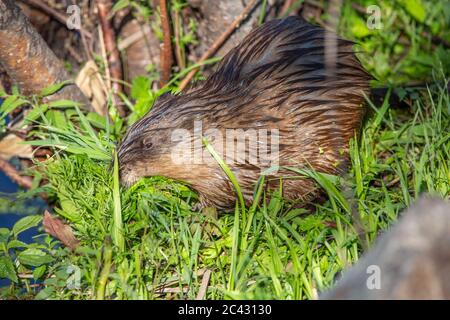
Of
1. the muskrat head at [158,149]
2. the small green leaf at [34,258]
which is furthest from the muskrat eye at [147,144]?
the small green leaf at [34,258]

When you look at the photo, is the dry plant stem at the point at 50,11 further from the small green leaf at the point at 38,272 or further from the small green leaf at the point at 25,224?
the small green leaf at the point at 38,272

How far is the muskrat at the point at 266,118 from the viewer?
151 inches

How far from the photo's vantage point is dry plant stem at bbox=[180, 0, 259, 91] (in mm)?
5102

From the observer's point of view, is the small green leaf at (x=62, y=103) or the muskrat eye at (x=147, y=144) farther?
the small green leaf at (x=62, y=103)

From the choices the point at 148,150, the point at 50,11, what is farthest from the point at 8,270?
the point at 50,11

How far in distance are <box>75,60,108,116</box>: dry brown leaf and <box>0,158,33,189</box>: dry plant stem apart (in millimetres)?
660

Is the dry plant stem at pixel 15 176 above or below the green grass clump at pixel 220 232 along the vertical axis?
above

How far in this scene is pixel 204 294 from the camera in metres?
3.34

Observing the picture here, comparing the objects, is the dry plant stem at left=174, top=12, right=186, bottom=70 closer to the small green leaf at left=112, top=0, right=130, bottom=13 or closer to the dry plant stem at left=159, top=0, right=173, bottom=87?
the dry plant stem at left=159, top=0, right=173, bottom=87

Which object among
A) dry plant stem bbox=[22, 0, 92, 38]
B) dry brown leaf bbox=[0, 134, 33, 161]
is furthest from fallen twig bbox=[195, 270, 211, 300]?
dry plant stem bbox=[22, 0, 92, 38]

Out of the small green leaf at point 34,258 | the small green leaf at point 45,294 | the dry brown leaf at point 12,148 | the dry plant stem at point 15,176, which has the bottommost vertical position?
the small green leaf at point 45,294

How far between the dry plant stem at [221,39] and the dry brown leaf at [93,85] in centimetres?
55
